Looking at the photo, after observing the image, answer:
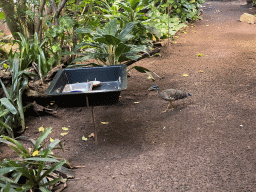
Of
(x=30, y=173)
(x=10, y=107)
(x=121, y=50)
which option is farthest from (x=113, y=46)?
(x=30, y=173)

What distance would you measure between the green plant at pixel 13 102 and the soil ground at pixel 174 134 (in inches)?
8.4

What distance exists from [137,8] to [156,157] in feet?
11.1

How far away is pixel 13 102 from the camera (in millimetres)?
3018

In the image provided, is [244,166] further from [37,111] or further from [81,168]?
[37,111]

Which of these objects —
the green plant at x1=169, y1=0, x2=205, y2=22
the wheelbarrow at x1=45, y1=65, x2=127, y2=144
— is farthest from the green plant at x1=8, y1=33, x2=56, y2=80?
the green plant at x1=169, y1=0, x2=205, y2=22

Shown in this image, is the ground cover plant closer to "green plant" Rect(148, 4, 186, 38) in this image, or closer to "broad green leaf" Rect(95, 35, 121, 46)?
"broad green leaf" Rect(95, 35, 121, 46)

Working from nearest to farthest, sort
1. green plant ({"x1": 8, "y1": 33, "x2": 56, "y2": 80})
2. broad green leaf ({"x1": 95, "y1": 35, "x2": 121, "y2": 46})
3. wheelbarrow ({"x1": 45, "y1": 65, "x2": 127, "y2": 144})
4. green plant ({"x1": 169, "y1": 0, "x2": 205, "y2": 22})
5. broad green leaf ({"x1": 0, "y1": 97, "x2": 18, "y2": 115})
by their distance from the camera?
1. wheelbarrow ({"x1": 45, "y1": 65, "x2": 127, "y2": 144})
2. broad green leaf ({"x1": 0, "y1": 97, "x2": 18, "y2": 115})
3. broad green leaf ({"x1": 95, "y1": 35, "x2": 121, "y2": 46})
4. green plant ({"x1": 8, "y1": 33, "x2": 56, "y2": 80})
5. green plant ({"x1": 169, "y1": 0, "x2": 205, "y2": 22})

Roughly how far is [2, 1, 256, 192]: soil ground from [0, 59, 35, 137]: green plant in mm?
213

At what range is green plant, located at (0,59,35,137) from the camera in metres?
2.87

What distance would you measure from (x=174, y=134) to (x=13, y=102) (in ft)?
6.45

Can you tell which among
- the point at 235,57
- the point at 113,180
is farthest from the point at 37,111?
the point at 235,57

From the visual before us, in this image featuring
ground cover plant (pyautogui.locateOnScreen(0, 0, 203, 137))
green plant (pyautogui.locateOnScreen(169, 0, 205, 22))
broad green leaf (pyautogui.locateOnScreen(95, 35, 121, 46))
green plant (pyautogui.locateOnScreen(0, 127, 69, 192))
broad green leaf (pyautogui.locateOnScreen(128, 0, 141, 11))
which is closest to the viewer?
green plant (pyautogui.locateOnScreen(0, 127, 69, 192))

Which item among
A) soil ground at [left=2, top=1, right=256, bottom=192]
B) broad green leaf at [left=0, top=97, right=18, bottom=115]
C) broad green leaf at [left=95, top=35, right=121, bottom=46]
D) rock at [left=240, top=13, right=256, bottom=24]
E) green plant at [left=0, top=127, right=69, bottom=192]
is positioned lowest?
soil ground at [left=2, top=1, right=256, bottom=192]

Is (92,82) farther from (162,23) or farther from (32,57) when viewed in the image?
(162,23)
